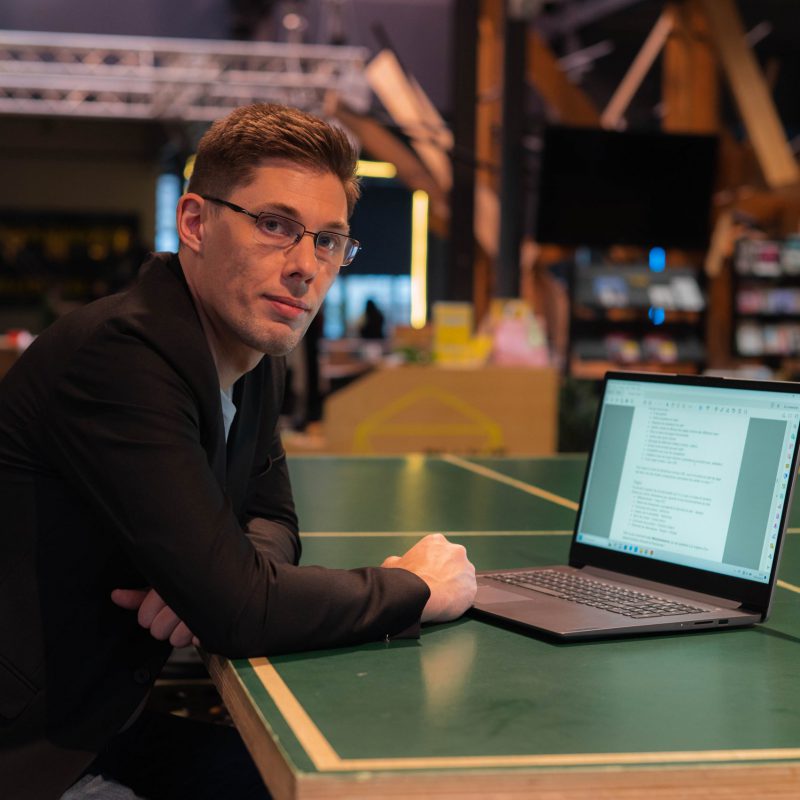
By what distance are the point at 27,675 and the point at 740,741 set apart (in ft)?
2.59

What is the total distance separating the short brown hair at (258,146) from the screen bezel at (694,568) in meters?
Answer: 0.55

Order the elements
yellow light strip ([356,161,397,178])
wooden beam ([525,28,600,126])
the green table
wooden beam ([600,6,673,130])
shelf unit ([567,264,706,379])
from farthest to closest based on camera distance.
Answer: yellow light strip ([356,161,397,178])
wooden beam ([600,6,673,130])
wooden beam ([525,28,600,126])
shelf unit ([567,264,706,379])
the green table

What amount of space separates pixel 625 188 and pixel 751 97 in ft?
3.64

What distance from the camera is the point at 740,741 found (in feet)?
3.65

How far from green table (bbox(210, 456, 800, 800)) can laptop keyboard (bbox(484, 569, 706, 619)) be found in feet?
0.20

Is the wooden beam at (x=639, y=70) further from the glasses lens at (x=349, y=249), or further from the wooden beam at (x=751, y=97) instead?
the glasses lens at (x=349, y=249)

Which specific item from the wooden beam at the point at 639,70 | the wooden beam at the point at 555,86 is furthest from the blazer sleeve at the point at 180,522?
the wooden beam at the point at 639,70

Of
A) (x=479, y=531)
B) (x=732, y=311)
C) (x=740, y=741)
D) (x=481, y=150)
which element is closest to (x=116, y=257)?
(x=481, y=150)

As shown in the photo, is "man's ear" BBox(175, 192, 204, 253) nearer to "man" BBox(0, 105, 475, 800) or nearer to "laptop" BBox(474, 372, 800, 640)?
"man" BBox(0, 105, 475, 800)

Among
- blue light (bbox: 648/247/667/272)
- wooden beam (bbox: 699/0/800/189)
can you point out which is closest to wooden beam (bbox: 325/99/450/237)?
blue light (bbox: 648/247/667/272)

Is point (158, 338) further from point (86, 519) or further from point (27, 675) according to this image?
point (27, 675)

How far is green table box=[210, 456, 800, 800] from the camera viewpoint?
3.34 feet

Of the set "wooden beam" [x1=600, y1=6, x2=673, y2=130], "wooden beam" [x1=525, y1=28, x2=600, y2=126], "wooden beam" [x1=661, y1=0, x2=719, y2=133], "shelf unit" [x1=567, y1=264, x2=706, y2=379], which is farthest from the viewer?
"wooden beam" [x1=600, y1=6, x2=673, y2=130]

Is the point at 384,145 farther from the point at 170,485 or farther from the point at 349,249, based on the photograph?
the point at 170,485
